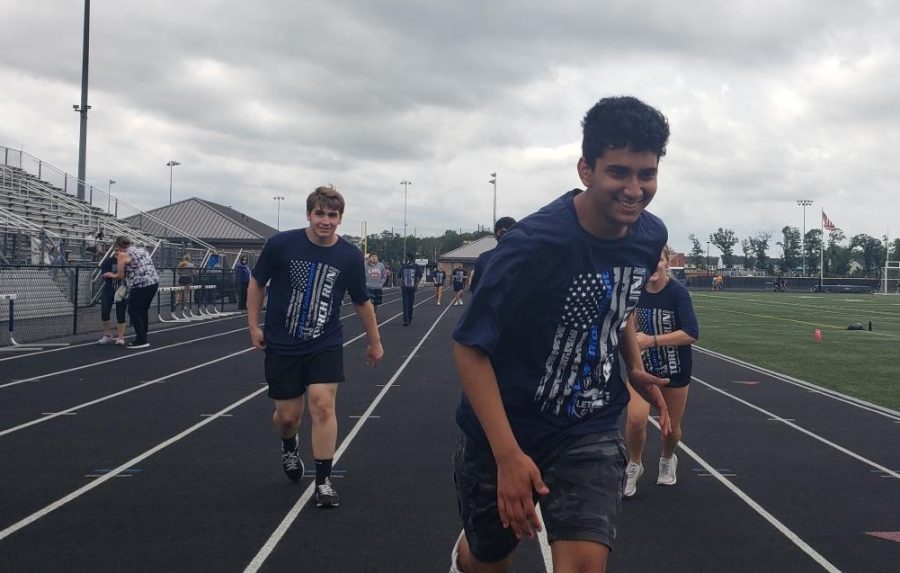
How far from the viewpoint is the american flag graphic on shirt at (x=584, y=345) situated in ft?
8.72

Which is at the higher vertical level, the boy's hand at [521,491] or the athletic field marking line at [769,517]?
the boy's hand at [521,491]

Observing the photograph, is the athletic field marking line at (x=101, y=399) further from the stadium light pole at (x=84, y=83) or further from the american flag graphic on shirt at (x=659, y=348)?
the stadium light pole at (x=84, y=83)

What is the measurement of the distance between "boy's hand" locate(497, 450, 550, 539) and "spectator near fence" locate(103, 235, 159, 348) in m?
13.0

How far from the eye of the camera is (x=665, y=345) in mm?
5559

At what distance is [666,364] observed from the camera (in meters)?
5.78

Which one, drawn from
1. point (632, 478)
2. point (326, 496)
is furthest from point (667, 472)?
point (326, 496)

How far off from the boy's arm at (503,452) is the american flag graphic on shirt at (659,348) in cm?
343

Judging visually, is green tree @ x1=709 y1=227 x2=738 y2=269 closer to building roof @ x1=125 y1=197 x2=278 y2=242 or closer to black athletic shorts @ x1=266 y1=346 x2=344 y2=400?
building roof @ x1=125 y1=197 x2=278 y2=242

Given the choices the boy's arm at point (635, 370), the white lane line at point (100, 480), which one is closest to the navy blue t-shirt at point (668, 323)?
the boy's arm at point (635, 370)

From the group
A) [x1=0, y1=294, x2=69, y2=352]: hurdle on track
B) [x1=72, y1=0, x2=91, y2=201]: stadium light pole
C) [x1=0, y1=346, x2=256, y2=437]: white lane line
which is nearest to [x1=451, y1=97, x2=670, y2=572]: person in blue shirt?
Result: [x1=0, y1=346, x2=256, y2=437]: white lane line

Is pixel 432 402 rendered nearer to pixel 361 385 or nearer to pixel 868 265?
pixel 361 385

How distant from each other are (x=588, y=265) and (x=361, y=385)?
340 inches

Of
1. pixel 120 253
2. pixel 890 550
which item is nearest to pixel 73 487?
pixel 890 550

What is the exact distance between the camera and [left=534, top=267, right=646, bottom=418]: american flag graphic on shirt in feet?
8.72
